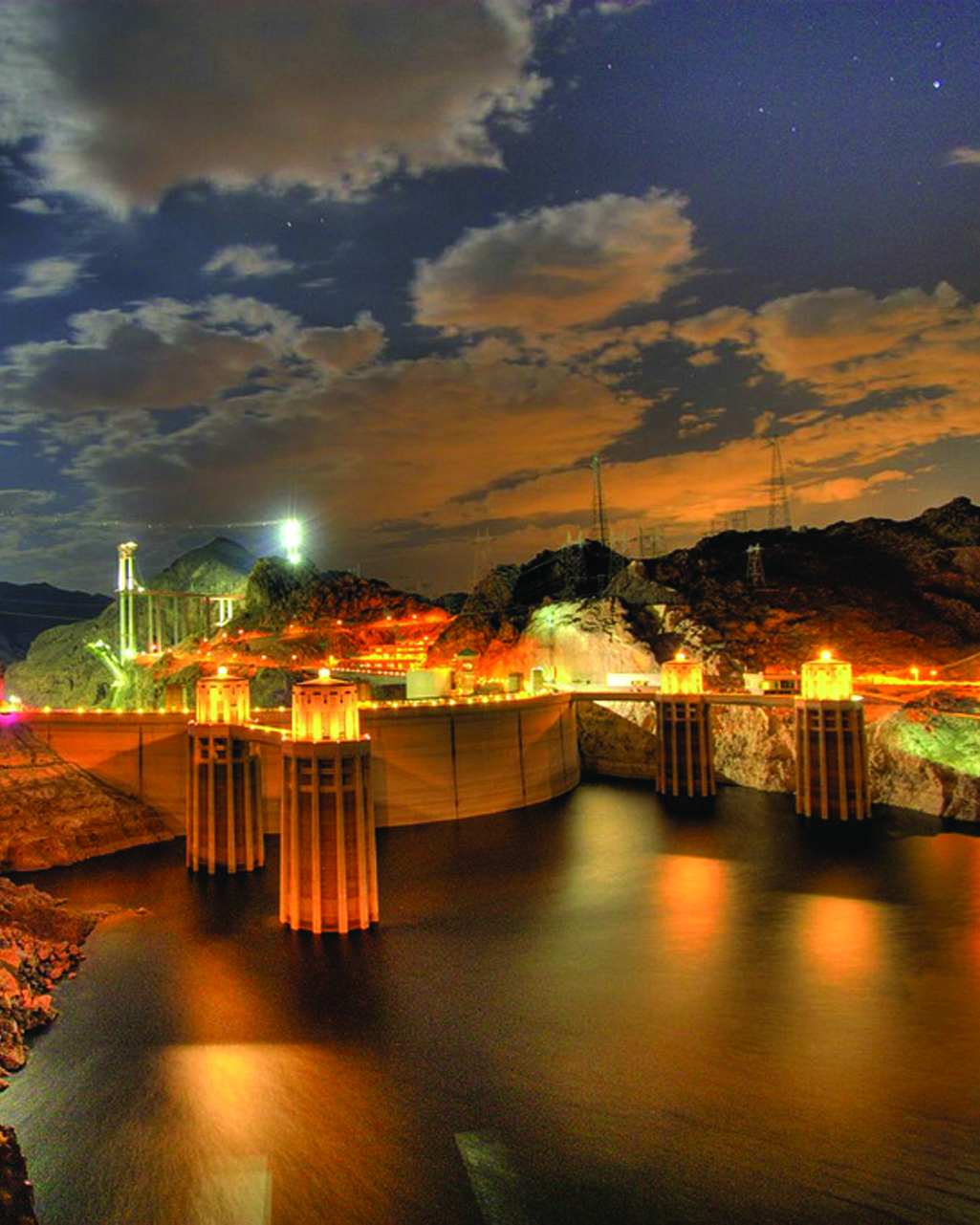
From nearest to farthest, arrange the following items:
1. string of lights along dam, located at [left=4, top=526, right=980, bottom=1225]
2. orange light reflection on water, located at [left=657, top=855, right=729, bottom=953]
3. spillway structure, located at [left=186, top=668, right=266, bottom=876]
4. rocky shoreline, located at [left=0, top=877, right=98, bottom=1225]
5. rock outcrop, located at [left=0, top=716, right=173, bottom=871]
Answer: rocky shoreline, located at [left=0, top=877, right=98, bottom=1225] → string of lights along dam, located at [left=4, top=526, right=980, bottom=1225] → orange light reflection on water, located at [left=657, top=855, right=729, bottom=953] → spillway structure, located at [left=186, top=668, right=266, bottom=876] → rock outcrop, located at [left=0, top=716, right=173, bottom=871]

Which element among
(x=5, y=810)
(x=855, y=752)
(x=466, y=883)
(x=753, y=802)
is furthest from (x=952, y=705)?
(x=5, y=810)

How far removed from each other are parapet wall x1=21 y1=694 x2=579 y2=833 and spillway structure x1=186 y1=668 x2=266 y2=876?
6092 millimetres

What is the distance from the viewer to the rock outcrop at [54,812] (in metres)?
33.2

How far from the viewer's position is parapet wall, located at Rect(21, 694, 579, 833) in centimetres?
3866

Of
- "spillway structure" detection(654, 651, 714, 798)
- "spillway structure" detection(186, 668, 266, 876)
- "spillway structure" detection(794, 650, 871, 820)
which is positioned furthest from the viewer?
"spillway structure" detection(654, 651, 714, 798)

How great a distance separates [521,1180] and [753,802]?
32.6 m

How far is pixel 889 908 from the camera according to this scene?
27.2 metres

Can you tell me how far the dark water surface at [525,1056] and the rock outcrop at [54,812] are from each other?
2.68 metres

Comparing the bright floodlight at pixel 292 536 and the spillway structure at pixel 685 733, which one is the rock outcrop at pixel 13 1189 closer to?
the spillway structure at pixel 685 733

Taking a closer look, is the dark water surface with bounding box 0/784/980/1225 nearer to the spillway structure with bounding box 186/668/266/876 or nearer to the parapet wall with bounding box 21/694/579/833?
the spillway structure with bounding box 186/668/266/876

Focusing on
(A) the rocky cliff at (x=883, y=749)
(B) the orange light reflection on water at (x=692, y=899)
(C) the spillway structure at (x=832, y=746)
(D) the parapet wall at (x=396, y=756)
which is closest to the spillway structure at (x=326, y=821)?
(B) the orange light reflection on water at (x=692, y=899)

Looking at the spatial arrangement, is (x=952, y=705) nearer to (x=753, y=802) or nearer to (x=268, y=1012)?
(x=753, y=802)

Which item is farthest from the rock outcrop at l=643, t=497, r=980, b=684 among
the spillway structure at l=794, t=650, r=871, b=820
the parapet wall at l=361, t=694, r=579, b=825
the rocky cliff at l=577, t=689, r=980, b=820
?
the parapet wall at l=361, t=694, r=579, b=825

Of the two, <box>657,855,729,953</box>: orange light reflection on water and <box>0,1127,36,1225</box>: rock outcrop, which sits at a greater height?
<box>0,1127,36,1225</box>: rock outcrop
